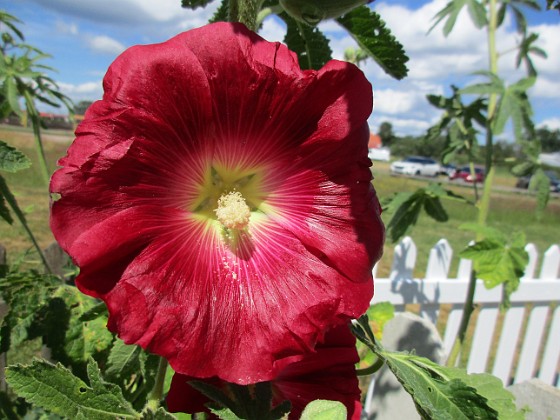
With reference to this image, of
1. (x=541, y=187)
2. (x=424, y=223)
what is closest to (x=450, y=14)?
(x=541, y=187)

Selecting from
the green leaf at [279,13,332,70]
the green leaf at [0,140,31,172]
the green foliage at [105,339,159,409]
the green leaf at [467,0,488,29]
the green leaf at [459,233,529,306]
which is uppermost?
the green leaf at [467,0,488,29]

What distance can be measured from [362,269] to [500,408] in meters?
0.49

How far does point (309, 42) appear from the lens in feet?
2.99

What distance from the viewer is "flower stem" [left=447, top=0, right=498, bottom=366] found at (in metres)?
2.59

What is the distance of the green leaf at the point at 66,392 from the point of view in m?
0.71

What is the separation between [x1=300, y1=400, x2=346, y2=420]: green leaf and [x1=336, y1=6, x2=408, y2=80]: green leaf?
1.78 ft

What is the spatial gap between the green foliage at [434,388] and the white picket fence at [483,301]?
2.10m

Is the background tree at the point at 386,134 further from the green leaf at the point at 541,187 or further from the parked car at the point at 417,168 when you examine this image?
the green leaf at the point at 541,187

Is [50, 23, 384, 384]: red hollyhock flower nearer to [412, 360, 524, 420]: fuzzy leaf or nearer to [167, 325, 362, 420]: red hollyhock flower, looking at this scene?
[167, 325, 362, 420]: red hollyhock flower

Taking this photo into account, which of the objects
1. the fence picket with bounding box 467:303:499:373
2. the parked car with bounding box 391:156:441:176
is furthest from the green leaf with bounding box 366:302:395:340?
the parked car with bounding box 391:156:441:176

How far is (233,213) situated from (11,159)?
18.6 inches

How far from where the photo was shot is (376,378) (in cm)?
251

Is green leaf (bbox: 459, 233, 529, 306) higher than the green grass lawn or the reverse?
higher

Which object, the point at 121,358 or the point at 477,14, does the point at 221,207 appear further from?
the point at 477,14
